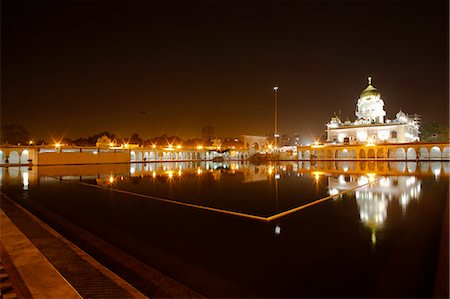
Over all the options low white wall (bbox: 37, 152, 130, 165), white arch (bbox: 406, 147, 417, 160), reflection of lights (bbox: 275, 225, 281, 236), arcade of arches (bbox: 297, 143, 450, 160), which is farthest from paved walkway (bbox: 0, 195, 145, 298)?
white arch (bbox: 406, 147, 417, 160)

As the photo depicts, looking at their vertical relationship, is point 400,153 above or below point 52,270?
above

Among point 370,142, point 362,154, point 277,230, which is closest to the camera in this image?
point 277,230

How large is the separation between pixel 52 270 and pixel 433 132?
216ft

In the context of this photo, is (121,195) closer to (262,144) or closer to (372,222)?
(372,222)

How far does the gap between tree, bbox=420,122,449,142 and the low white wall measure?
52722 mm

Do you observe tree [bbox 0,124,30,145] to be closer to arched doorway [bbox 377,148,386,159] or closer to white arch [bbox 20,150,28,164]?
white arch [bbox 20,150,28,164]

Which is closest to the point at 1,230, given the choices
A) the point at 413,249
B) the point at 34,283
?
the point at 34,283

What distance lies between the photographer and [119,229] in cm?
574

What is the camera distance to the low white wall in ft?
99.5

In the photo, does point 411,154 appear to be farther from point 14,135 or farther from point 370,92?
point 14,135

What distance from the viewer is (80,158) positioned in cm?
3300

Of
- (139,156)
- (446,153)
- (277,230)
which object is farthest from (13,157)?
(446,153)

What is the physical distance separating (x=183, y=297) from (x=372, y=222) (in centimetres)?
479

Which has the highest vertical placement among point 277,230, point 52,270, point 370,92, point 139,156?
point 370,92
